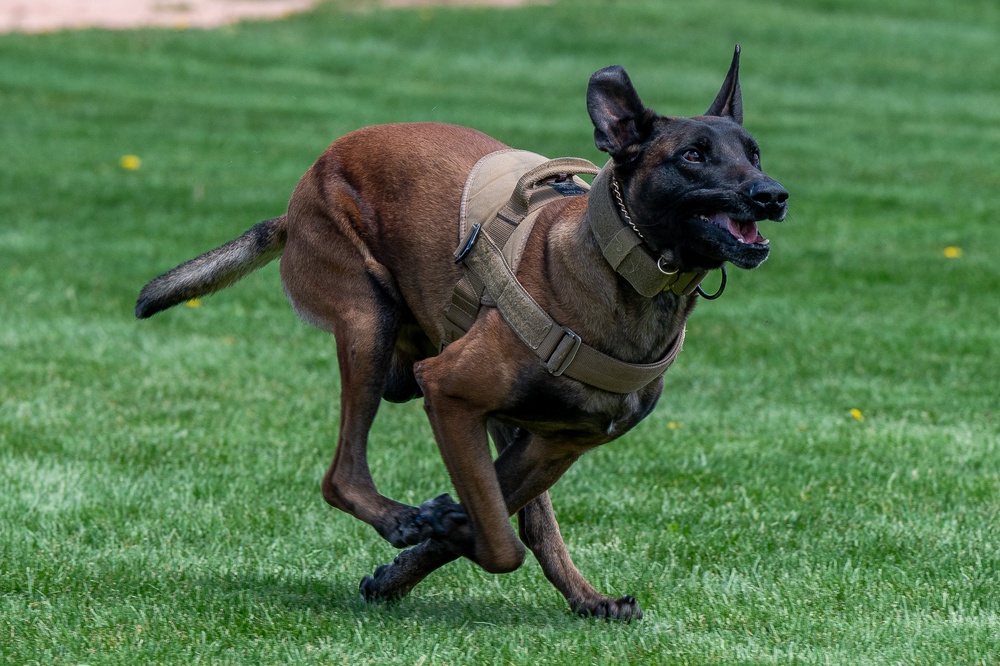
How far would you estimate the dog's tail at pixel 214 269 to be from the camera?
5.70 metres

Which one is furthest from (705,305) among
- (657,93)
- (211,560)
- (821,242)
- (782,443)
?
(657,93)

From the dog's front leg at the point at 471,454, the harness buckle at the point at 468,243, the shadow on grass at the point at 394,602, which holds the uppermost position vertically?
the harness buckle at the point at 468,243

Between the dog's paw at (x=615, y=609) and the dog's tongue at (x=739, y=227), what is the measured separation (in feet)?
4.54

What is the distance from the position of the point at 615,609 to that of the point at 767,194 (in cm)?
157

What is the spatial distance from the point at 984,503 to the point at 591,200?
2.71 m

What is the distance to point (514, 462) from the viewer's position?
479 cm

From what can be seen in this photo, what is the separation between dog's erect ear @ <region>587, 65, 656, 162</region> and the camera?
4.38 m

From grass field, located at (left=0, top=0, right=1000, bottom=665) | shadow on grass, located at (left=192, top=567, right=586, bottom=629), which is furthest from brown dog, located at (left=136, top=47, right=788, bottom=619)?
grass field, located at (left=0, top=0, right=1000, bottom=665)

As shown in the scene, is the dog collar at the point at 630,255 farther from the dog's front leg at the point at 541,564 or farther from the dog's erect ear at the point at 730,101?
the dog's front leg at the point at 541,564

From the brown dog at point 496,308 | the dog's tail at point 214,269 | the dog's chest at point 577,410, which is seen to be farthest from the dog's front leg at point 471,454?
the dog's tail at point 214,269

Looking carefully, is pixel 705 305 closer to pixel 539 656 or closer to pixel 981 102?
pixel 539 656

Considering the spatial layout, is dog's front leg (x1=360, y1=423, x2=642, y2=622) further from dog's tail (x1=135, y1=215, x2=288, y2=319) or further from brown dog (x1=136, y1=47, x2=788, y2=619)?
dog's tail (x1=135, y1=215, x2=288, y2=319)

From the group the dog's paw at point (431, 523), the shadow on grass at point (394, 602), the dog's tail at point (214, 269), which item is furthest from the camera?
the dog's tail at point (214, 269)

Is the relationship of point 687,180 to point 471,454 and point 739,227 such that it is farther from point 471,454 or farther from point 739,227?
point 471,454
